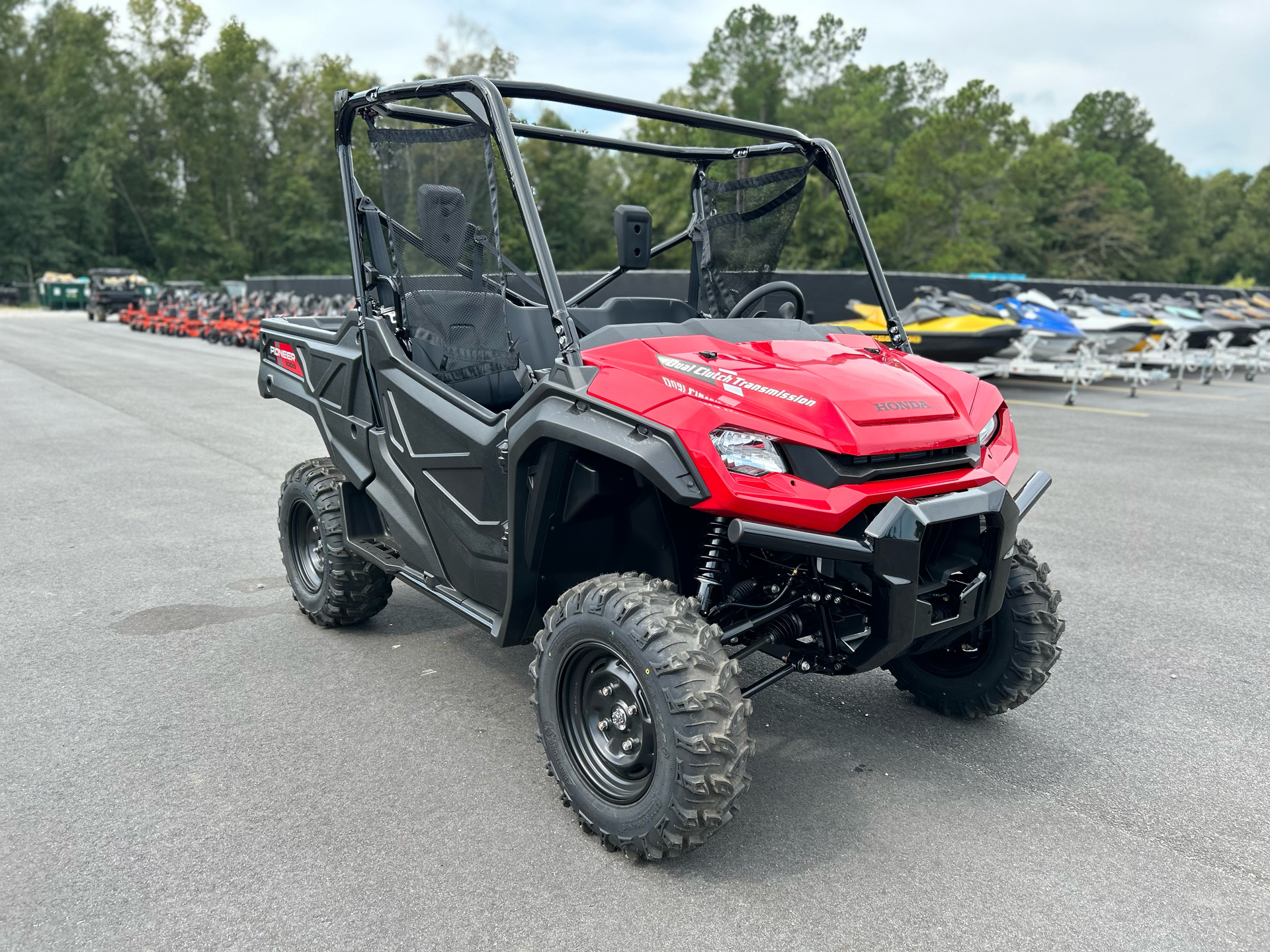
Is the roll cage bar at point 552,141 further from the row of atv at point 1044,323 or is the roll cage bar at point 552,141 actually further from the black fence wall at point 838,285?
the black fence wall at point 838,285

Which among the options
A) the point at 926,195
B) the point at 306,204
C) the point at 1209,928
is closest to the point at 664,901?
the point at 1209,928

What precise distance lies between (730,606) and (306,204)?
Answer: 2741 inches

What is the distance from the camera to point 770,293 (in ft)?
13.6

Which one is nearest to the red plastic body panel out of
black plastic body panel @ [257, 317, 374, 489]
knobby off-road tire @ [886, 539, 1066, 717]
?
knobby off-road tire @ [886, 539, 1066, 717]

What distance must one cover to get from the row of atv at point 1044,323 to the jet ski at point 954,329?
1cm

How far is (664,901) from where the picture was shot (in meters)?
2.70

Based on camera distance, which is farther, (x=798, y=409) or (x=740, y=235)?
A: (x=740, y=235)

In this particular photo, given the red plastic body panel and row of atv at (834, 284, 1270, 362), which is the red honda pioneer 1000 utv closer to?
the red plastic body panel

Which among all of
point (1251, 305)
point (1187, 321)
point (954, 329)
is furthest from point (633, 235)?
point (1251, 305)

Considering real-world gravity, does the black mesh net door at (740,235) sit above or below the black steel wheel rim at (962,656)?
above

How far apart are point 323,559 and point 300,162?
2706 inches

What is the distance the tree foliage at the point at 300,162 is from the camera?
5925 centimetres

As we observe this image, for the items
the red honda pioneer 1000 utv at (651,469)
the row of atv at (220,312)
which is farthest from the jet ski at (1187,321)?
the red honda pioneer 1000 utv at (651,469)

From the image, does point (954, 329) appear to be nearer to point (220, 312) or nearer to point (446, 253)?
point (446, 253)
